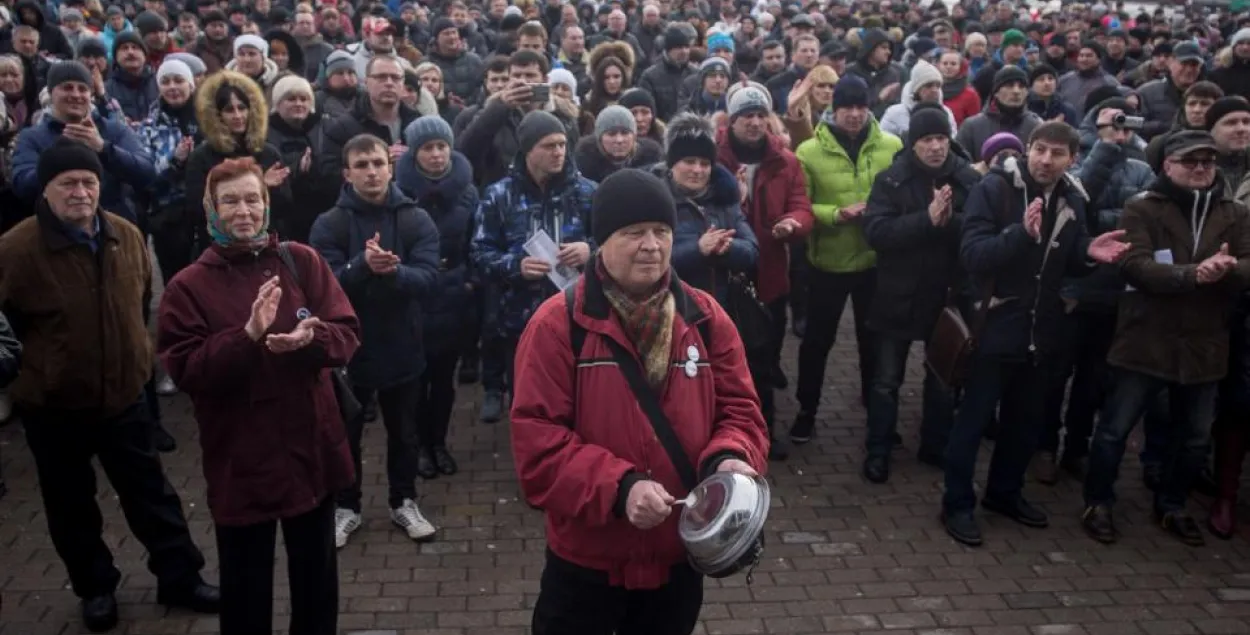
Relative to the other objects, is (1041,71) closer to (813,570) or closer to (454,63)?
(454,63)

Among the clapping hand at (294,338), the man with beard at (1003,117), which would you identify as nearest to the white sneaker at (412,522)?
the clapping hand at (294,338)

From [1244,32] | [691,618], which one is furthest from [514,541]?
[1244,32]

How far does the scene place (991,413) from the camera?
6.10m

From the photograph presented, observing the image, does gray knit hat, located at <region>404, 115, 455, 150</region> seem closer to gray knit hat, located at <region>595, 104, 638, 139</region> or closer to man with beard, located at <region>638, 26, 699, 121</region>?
gray knit hat, located at <region>595, 104, 638, 139</region>

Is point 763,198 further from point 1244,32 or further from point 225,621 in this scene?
point 1244,32

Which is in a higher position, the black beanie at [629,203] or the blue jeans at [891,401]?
the black beanie at [629,203]

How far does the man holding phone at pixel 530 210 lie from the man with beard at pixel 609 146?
56cm

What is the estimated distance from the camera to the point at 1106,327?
263 inches

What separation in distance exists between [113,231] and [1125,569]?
5.30 meters

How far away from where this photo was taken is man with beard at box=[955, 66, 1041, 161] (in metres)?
8.41

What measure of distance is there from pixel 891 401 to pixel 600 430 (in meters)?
3.75

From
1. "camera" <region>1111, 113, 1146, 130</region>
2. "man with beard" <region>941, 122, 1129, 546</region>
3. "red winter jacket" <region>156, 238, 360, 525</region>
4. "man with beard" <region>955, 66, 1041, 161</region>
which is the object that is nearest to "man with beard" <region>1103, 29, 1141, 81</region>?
"man with beard" <region>955, 66, 1041, 161</region>

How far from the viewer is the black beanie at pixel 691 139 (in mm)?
6133

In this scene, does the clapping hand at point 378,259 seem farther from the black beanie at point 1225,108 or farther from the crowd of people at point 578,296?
the black beanie at point 1225,108
